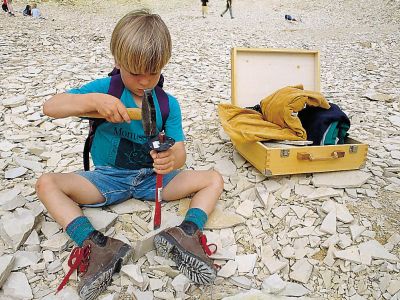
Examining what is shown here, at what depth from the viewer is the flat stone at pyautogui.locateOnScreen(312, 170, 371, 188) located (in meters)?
3.19

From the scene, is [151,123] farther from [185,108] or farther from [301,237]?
[185,108]

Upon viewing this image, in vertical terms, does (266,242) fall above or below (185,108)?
below

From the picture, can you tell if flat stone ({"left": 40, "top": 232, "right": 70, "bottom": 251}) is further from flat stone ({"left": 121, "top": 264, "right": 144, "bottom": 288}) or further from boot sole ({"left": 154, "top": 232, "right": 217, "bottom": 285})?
boot sole ({"left": 154, "top": 232, "right": 217, "bottom": 285})

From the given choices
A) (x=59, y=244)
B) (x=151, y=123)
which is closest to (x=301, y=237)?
(x=151, y=123)

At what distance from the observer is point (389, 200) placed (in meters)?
3.07

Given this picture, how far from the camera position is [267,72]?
418 centimetres

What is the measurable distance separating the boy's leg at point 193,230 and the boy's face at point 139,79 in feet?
2.41

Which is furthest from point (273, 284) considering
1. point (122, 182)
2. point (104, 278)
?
point (122, 182)

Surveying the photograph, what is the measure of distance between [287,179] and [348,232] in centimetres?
70

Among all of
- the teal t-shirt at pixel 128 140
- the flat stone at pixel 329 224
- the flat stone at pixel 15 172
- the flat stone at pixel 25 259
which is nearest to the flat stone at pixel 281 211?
the flat stone at pixel 329 224

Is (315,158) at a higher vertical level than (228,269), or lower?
higher

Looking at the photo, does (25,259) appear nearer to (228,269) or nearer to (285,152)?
(228,269)

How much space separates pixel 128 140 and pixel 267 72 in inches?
79.8

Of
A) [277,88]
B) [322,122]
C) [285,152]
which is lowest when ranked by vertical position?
[285,152]
